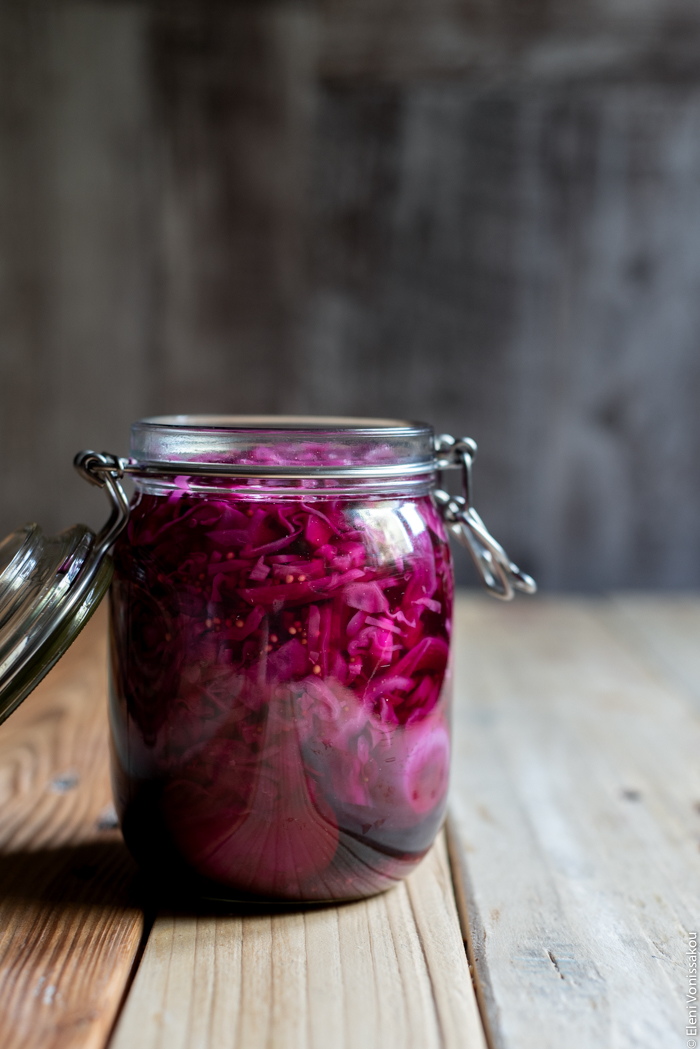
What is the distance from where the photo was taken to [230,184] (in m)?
1.43

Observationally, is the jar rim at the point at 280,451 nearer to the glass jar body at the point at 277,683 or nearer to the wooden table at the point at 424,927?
the glass jar body at the point at 277,683

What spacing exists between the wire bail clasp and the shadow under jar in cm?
1

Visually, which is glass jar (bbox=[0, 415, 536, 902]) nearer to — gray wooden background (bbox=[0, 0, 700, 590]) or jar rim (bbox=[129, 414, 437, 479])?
jar rim (bbox=[129, 414, 437, 479])

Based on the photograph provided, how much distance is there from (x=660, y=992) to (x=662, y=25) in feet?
4.58

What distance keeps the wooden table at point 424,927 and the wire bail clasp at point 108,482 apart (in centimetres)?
21

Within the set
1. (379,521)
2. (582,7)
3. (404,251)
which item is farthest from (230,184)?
(379,521)

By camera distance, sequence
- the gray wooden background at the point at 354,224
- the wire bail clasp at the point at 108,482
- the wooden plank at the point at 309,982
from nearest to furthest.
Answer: the wooden plank at the point at 309,982
the wire bail clasp at the point at 108,482
the gray wooden background at the point at 354,224

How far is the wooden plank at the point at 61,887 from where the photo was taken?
0.44 metres

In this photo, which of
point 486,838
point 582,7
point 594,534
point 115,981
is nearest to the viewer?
point 115,981

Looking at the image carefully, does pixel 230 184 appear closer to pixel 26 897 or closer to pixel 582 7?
pixel 582 7

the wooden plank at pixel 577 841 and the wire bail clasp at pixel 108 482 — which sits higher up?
the wire bail clasp at pixel 108 482

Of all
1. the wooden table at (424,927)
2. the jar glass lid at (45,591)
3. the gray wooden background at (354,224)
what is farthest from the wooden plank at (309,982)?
the gray wooden background at (354,224)

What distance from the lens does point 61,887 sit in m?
0.56

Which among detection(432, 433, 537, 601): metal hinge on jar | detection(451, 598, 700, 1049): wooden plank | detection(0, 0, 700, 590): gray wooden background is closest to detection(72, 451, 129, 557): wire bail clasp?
detection(432, 433, 537, 601): metal hinge on jar
